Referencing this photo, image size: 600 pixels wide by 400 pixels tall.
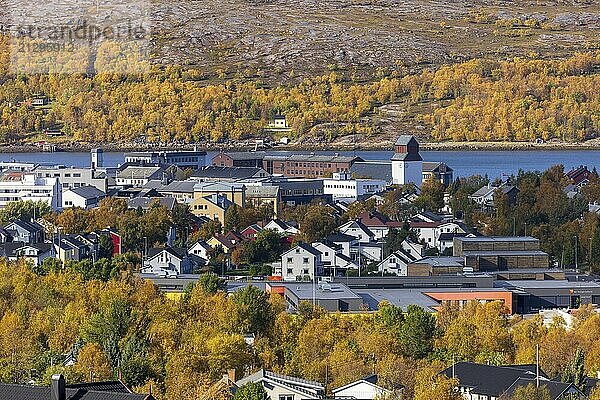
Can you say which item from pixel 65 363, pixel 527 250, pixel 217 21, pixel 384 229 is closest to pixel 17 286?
pixel 65 363

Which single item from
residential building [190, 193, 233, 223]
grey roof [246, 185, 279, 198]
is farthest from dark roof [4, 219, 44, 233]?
grey roof [246, 185, 279, 198]

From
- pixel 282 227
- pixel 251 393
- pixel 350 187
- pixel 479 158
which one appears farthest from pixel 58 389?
pixel 479 158

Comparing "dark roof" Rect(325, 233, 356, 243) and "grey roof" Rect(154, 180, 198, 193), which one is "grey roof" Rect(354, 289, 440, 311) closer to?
"dark roof" Rect(325, 233, 356, 243)

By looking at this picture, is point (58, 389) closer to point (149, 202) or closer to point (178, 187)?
point (149, 202)

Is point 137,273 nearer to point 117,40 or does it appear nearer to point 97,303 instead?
point 97,303

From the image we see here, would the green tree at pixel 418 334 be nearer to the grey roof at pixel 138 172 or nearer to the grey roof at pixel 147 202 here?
the grey roof at pixel 147 202
